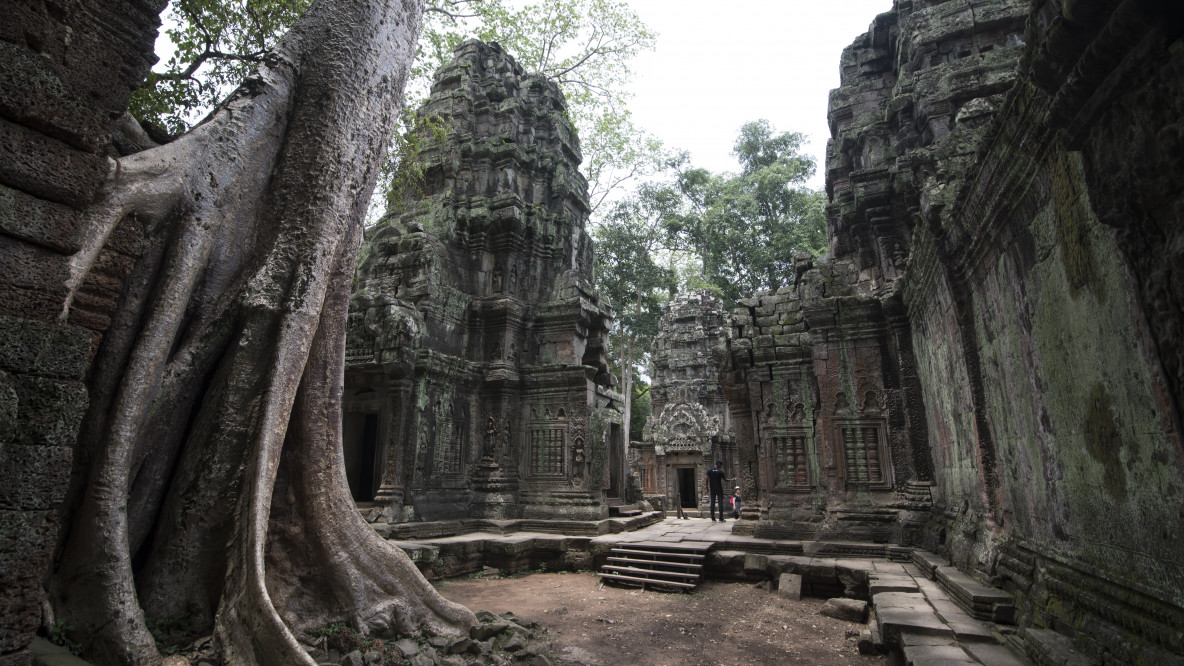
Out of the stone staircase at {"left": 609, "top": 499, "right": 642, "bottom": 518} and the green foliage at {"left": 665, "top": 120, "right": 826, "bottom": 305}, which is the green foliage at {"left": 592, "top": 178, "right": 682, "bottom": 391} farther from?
the stone staircase at {"left": 609, "top": 499, "right": 642, "bottom": 518}

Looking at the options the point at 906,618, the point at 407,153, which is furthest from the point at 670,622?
the point at 407,153

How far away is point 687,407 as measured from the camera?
772 inches

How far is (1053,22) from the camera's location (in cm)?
204

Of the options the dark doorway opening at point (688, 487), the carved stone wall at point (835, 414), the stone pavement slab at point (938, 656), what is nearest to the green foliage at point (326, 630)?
the stone pavement slab at point (938, 656)

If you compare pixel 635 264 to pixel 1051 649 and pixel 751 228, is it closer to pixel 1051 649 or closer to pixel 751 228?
pixel 751 228

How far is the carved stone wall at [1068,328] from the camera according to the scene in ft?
6.25

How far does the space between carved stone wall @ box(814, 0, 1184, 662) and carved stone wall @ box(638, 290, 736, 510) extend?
12799mm

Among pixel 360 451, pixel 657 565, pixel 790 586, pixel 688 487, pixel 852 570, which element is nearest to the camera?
pixel 852 570

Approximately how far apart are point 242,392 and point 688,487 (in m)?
18.9

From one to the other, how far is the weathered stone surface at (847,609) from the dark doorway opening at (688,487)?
15.0 meters

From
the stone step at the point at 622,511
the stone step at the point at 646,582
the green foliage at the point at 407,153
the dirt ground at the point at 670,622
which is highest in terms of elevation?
the green foliage at the point at 407,153

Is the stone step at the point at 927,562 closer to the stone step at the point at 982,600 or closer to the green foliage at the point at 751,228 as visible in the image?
the stone step at the point at 982,600

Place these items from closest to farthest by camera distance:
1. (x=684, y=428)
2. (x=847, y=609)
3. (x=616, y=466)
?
(x=847, y=609)
(x=616, y=466)
(x=684, y=428)

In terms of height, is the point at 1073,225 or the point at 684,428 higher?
the point at 684,428
